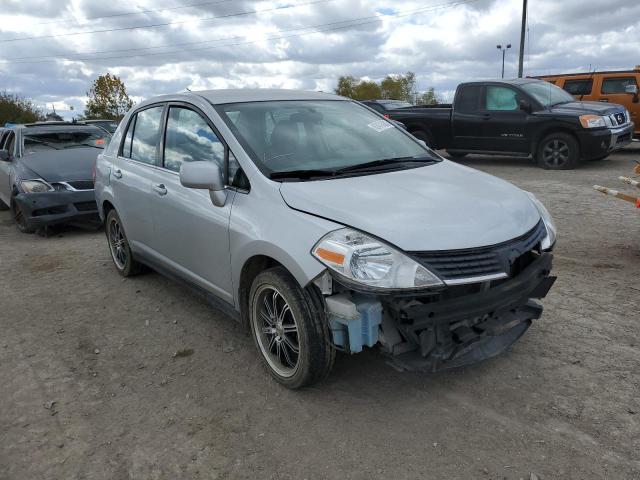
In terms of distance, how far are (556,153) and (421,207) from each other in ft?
29.9

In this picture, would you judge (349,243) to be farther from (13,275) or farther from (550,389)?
(13,275)

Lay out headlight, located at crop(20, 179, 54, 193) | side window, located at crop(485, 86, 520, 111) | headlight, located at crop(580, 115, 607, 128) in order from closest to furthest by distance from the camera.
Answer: headlight, located at crop(20, 179, 54, 193)
headlight, located at crop(580, 115, 607, 128)
side window, located at crop(485, 86, 520, 111)

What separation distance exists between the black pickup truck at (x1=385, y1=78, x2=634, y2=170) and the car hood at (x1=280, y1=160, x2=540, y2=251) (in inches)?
318

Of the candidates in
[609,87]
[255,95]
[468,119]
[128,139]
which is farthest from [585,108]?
[128,139]

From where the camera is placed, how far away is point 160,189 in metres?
4.13

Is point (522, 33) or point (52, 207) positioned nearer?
point (52, 207)

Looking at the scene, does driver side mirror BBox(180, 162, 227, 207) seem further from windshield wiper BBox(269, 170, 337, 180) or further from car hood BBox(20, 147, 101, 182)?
car hood BBox(20, 147, 101, 182)

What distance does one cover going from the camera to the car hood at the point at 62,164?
7691 mm

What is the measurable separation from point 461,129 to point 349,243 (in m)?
10.1

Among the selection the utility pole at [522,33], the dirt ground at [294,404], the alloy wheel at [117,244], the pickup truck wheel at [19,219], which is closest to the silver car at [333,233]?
the dirt ground at [294,404]

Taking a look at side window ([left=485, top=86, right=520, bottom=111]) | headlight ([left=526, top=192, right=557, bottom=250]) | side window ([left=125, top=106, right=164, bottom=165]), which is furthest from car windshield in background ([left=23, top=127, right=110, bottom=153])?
side window ([left=485, top=86, right=520, bottom=111])

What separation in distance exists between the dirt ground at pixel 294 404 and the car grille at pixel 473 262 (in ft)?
2.63

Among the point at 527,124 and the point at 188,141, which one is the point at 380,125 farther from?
the point at 527,124

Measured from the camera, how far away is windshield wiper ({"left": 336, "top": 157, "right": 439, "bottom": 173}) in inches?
136
